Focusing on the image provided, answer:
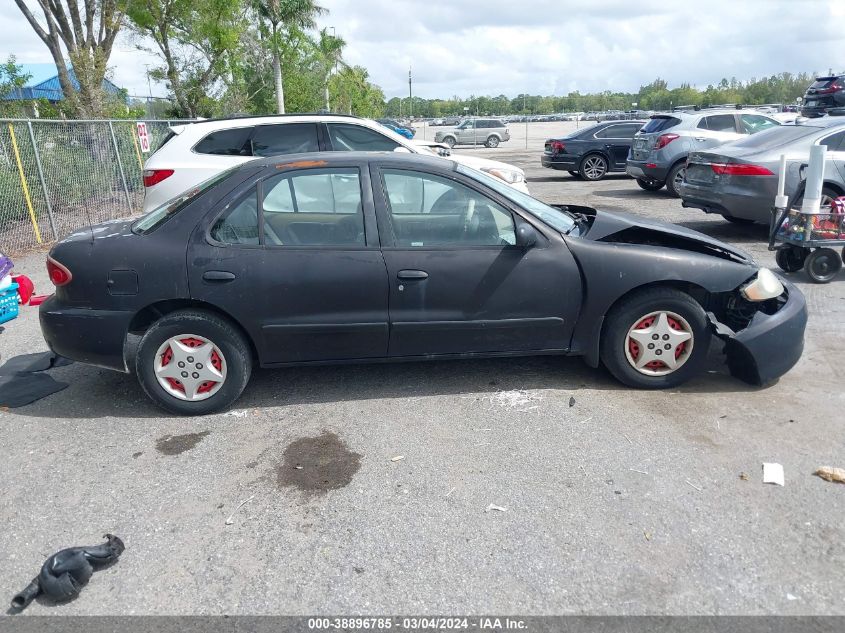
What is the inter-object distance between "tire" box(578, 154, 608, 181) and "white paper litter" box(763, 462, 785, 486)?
1552cm

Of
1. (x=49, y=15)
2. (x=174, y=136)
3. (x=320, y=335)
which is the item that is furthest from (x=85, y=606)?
(x=49, y=15)

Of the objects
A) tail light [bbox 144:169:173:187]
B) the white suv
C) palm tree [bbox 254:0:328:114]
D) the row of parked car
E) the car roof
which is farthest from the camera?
palm tree [bbox 254:0:328:114]

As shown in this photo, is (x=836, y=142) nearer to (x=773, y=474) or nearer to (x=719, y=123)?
(x=719, y=123)

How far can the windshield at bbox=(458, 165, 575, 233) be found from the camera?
4.48m

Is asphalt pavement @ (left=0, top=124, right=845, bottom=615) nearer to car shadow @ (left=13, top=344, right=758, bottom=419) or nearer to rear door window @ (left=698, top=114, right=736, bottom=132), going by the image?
car shadow @ (left=13, top=344, right=758, bottom=419)

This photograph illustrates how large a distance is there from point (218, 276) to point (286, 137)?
5.04 metres

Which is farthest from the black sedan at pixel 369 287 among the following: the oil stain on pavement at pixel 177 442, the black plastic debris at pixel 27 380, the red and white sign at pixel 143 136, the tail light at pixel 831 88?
the tail light at pixel 831 88

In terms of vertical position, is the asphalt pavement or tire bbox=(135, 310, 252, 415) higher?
tire bbox=(135, 310, 252, 415)

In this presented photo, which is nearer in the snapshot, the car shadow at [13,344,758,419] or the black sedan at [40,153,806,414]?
the black sedan at [40,153,806,414]

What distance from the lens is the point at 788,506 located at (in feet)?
10.6

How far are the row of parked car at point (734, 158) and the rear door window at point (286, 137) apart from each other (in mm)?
5535

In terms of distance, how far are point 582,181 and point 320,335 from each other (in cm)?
1542

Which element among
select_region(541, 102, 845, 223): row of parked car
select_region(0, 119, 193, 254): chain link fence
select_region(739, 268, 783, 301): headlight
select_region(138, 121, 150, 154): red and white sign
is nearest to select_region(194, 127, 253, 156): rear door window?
select_region(0, 119, 193, 254): chain link fence

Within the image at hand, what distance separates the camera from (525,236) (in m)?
4.21
